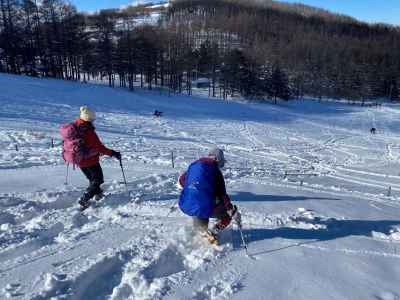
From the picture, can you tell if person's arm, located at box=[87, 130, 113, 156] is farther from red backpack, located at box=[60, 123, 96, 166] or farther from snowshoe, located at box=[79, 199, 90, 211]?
snowshoe, located at box=[79, 199, 90, 211]

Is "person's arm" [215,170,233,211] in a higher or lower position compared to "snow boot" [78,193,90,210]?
higher

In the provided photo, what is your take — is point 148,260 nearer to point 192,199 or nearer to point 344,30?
point 192,199

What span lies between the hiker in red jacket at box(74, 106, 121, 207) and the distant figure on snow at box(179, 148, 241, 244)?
6.78ft

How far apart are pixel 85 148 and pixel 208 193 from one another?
257 cm

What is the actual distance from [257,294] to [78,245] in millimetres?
2603

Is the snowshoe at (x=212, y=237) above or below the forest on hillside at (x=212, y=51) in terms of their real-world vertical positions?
below

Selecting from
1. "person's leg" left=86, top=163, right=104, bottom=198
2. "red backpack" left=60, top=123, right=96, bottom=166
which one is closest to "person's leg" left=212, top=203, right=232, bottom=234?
"person's leg" left=86, top=163, right=104, bottom=198

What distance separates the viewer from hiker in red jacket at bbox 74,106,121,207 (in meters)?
6.02

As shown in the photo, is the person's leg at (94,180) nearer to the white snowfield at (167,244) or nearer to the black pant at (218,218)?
the white snowfield at (167,244)

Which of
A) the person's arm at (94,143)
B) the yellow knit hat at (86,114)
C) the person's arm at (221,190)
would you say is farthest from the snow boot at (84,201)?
the person's arm at (221,190)

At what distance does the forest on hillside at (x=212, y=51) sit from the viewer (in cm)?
5531

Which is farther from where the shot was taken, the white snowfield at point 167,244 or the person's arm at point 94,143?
the person's arm at point 94,143

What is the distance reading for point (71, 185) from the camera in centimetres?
781

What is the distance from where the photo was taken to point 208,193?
470 centimetres
